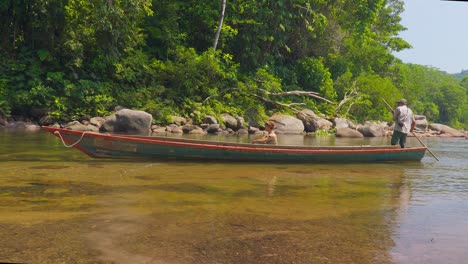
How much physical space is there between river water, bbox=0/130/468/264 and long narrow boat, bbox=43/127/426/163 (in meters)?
0.51

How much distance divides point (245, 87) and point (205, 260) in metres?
22.8

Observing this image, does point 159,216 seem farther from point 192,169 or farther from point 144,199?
point 192,169

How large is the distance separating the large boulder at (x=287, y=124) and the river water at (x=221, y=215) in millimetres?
14647

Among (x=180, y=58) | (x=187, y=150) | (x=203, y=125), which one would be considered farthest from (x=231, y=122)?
(x=187, y=150)

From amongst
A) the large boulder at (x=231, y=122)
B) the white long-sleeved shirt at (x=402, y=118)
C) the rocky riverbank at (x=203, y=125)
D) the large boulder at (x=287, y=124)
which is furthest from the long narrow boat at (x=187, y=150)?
the large boulder at (x=287, y=124)

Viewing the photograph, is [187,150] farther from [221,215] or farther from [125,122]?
[125,122]

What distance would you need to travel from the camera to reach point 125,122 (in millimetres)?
18625

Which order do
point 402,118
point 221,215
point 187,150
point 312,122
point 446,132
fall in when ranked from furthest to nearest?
point 446,132, point 312,122, point 402,118, point 187,150, point 221,215

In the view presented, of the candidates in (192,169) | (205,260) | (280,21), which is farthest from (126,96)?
(205,260)

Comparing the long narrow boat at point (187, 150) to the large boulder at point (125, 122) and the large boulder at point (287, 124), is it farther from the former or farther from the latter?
the large boulder at point (287, 124)

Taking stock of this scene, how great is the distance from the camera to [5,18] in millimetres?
20859

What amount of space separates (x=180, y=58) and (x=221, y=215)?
1992cm

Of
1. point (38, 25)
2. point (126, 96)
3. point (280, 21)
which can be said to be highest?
point (280, 21)

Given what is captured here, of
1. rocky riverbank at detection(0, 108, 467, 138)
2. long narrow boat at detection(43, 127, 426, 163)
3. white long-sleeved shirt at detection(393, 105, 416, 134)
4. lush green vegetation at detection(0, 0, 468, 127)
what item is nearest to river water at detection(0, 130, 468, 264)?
long narrow boat at detection(43, 127, 426, 163)
